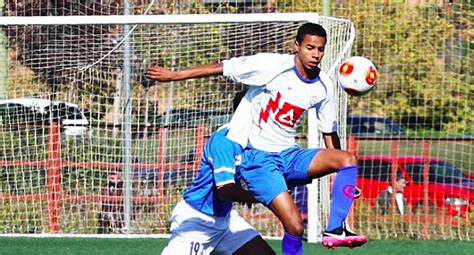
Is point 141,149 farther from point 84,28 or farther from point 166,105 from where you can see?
point 84,28

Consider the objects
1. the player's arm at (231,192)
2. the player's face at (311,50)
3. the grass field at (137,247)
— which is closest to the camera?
the player's arm at (231,192)

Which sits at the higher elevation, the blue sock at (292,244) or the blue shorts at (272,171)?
the blue shorts at (272,171)

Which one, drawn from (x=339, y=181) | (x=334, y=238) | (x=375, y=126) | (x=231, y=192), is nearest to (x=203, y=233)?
(x=231, y=192)

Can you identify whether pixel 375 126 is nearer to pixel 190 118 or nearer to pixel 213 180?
pixel 190 118

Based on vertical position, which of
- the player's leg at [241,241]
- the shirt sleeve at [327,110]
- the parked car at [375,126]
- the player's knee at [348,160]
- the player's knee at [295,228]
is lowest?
the parked car at [375,126]

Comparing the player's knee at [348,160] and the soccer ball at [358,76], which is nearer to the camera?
the player's knee at [348,160]

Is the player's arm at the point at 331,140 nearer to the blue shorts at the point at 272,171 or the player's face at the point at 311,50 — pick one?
the blue shorts at the point at 272,171

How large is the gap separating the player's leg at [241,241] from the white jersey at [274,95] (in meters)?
0.60

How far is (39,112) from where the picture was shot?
41.1ft

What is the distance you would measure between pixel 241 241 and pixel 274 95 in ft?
3.47

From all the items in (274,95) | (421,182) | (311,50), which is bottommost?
(421,182)

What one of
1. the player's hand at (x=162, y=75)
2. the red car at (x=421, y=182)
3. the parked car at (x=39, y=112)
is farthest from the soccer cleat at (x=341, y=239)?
the red car at (x=421, y=182)

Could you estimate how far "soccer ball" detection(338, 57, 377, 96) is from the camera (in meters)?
7.51

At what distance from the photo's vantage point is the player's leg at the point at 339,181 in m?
7.15
